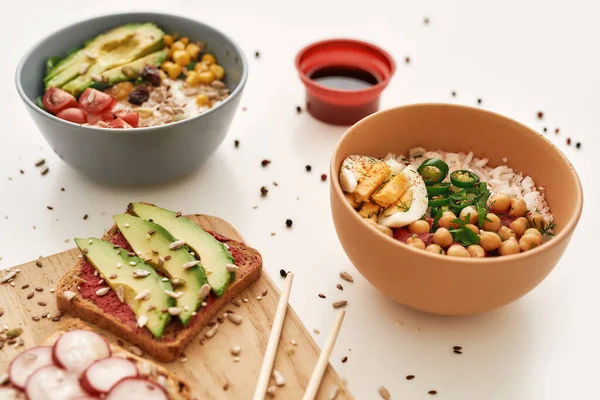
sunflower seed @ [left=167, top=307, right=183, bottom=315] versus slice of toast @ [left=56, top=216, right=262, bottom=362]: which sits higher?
sunflower seed @ [left=167, top=307, right=183, bottom=315]

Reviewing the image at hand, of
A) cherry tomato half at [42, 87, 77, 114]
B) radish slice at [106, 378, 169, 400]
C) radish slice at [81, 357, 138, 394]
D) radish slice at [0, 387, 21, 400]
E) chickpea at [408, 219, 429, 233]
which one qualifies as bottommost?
radish slice at [0, 387, 21, 400]

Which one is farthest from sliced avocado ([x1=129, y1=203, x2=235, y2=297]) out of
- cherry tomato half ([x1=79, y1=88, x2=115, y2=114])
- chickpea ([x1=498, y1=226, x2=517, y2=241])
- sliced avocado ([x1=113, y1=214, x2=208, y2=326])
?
chickpea ([x1=498, y1=226, x2=517, y2=241])

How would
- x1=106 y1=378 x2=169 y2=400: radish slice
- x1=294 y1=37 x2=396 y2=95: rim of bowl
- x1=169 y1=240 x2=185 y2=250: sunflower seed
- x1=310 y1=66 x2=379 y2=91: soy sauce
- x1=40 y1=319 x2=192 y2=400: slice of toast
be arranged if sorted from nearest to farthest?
x1=106 y1=378 x2=169 y2=400: radish slice → x1=40 y1=319 x2=192 y2=400: slice of toast → x1=169 y1=240 x2=185 y2=250: sunflower seed → x1=294 y1=37 x2=396 y2=95: rim of bowl → x1=310 y1=66 x2=379 y2=91: soy sauce

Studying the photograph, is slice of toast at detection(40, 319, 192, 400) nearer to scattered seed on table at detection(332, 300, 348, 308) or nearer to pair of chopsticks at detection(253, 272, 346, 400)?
pair of chopsticks at detection(253, 272, 346, 400)

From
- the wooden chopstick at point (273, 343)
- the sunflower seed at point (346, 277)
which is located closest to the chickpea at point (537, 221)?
the sunflower seed at point (346, 277)

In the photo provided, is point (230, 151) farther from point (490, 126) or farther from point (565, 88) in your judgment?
point (565, 88)

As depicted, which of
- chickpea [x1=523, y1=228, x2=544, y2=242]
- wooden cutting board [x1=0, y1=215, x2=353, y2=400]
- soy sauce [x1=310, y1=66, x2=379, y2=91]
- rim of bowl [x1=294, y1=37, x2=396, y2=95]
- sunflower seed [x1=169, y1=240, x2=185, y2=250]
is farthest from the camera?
soy sauce [x1=310, y1=66, x2=379, y2=91]

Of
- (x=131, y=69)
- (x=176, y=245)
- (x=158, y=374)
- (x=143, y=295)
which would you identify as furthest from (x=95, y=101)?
(x=158, y=374)

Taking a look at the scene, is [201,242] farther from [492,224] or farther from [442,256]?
[492,224]
